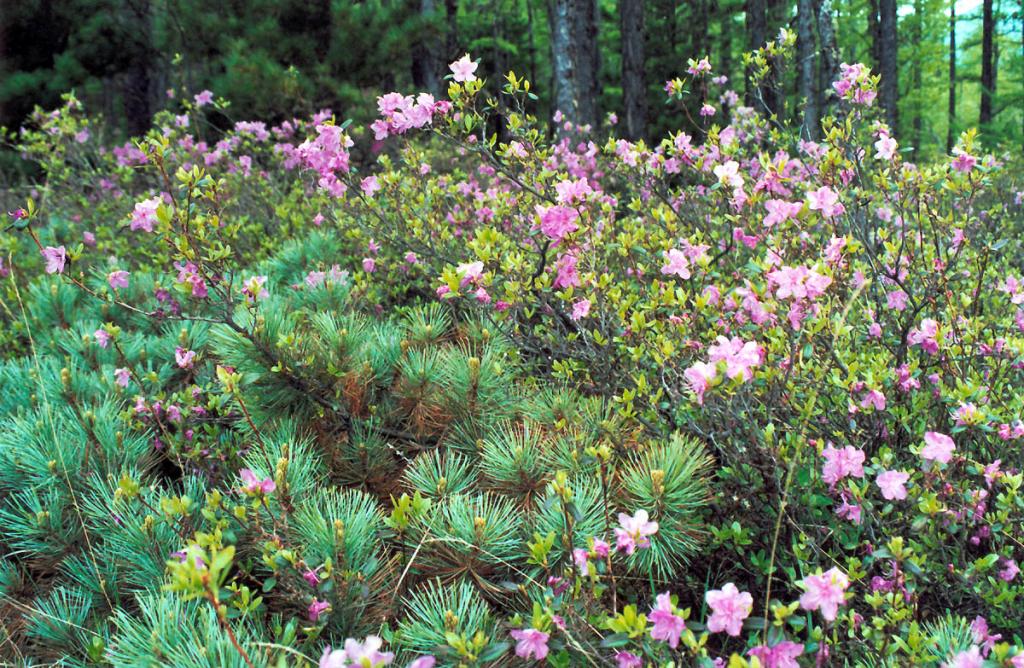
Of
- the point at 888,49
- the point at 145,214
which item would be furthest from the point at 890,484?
the point at 888,49

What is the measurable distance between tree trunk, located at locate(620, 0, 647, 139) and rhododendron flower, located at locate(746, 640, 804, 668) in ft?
38.6

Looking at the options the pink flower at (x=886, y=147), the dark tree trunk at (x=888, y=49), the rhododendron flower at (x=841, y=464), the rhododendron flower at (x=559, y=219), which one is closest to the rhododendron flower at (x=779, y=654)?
the rhododendron flower at (x=841, y=464)

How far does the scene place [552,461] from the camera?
6.93ft

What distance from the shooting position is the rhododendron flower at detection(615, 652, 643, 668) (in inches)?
54.7

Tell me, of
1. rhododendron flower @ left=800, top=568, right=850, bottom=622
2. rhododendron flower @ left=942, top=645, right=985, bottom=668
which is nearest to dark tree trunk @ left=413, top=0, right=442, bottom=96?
rhododendron flower @ left=800, top=568, right=850, bottom=622

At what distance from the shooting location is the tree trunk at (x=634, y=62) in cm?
1230

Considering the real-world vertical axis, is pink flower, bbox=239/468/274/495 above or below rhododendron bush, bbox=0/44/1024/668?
above

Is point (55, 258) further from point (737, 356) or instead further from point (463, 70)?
point (737, 356)

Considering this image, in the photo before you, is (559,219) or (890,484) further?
(559,219)

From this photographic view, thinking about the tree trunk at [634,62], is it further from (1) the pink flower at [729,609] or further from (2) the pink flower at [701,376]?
(1) the pink flower at [729,609]

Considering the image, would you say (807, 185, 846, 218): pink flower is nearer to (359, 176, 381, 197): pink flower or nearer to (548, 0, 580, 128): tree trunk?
(359, 176, 381, 197): pink flower

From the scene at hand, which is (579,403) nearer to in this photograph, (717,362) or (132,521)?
(717,362)

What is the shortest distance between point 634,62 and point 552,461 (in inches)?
468

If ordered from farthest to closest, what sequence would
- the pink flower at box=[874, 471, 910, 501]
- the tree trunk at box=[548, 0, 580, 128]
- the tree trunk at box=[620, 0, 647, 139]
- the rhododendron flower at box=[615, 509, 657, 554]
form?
the tree trunk at box=[620, 0, 647, 139] → the tree trunk at box=[548, 0, 580, 128] → the pink flower at box=[874, 471, 910, 501] → the rhododendron flower at box=[615, 509, 657, 554]
